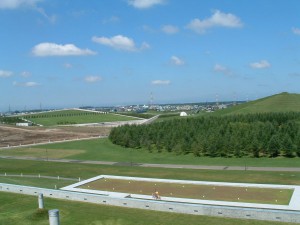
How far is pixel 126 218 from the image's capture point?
26.3 metres

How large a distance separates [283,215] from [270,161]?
38017mm

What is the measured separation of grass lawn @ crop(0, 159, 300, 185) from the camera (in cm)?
4519

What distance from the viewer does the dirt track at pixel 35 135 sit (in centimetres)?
10131

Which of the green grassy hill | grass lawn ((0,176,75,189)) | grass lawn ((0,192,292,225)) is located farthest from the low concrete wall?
the green grassy hill

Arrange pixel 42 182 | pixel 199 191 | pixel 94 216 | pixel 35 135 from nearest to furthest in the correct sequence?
1. pixel 94 216
2. pixel 199 191
3. pixel 42 182
4. pixel 35 135

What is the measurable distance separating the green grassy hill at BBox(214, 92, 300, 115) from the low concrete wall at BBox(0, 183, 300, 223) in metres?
98.5

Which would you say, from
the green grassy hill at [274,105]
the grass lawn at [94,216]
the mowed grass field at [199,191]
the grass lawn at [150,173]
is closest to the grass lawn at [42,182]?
the grass lawn at [150,173]

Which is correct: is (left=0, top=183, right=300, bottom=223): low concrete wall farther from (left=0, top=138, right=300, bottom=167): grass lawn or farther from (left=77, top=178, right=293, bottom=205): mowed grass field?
(left=0, top=138, right=300, bottom=167): grass lawn

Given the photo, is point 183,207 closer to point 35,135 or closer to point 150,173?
point 150,173

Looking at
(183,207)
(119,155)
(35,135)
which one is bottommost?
(119,155)

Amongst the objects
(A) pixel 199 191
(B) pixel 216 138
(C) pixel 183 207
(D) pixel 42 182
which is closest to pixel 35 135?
(B) pixel 216 138

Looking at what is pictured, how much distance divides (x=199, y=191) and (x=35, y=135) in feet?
274

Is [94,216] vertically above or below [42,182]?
above

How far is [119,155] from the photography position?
73.8 metres
